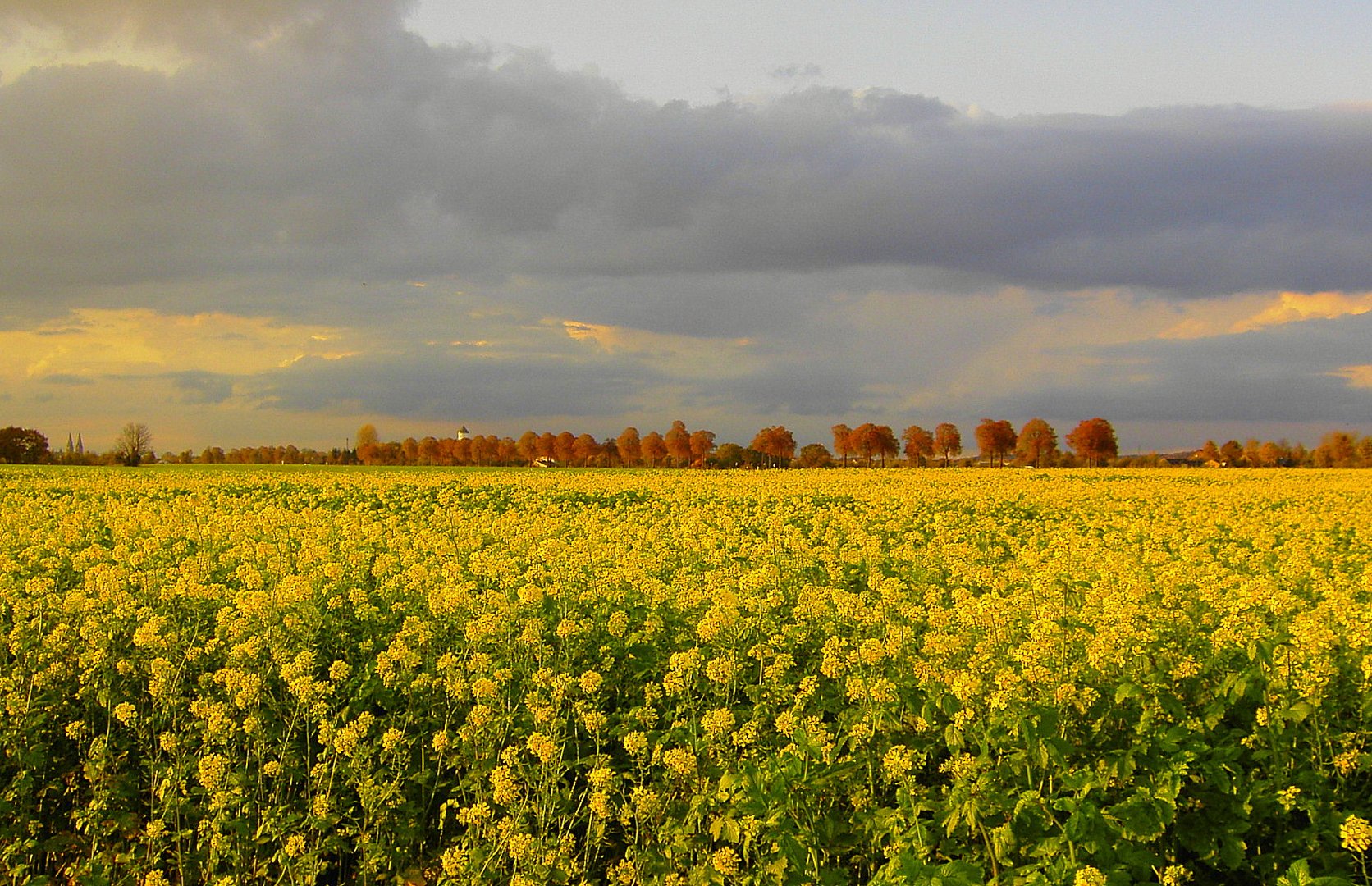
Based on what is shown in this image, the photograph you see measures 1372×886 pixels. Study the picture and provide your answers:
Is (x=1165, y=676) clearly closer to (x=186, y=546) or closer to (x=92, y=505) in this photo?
(x=186, y=546)

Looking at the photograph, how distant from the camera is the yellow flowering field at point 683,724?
17.1ft

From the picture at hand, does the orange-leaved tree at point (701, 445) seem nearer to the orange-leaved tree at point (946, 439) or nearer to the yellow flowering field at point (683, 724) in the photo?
the orange-leaved tree at point (946, 439)

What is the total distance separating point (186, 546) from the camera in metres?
13.6

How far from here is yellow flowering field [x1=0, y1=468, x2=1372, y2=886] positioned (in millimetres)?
5223

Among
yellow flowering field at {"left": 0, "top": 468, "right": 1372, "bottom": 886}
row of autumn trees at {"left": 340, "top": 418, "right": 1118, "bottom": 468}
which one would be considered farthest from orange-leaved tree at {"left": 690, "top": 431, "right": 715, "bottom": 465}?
yellow flowering field at {"left": 0, "top": 468, "right": 1372, "bottom": 886}

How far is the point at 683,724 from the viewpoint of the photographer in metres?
6.27

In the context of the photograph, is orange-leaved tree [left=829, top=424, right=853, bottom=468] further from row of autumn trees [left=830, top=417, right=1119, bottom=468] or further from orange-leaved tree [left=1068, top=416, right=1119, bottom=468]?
orange-leaved tree [left=1068, top=416, right=1119, bottom=468]

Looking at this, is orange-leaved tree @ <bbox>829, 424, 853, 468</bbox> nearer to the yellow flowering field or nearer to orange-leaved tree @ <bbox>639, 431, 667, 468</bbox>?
orange-leaved tree @ <bbox>639, 431, 667, 468</bbox>

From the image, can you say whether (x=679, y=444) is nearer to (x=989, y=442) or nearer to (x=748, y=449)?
(x=748, y=449)

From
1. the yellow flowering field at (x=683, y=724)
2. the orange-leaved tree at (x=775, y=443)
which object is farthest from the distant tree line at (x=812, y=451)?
the yellow flowering field at (x=683, y=724)

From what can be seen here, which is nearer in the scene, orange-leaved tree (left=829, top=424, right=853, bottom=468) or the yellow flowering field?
the yellow flowering field

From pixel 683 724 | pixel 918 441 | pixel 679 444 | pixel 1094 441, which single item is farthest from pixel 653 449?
pixel 683 724

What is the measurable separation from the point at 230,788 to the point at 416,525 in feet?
34.1

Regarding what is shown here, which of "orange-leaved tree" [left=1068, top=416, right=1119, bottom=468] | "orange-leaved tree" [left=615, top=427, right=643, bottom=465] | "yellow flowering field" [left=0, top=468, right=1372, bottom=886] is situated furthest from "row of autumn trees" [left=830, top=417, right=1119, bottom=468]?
"yellow flowering field" [left=0, top=468, right=1372, bottom=886]
